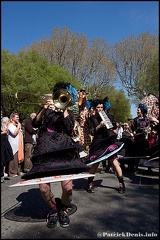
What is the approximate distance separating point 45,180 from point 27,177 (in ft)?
1.05

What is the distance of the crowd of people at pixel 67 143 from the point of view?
127 inches

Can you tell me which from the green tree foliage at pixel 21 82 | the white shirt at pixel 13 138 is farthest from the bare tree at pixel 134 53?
the white shirt at pixel 13 138

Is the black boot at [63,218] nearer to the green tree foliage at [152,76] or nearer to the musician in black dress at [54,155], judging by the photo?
the musician in black dress at [54,155]

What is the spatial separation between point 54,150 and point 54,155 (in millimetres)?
58

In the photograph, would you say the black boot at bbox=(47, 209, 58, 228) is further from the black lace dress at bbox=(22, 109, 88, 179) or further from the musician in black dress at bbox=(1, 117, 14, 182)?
the musician in black dress at bbox=(1, 117, 14, 182)

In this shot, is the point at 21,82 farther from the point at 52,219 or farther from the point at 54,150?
the point at 52,219

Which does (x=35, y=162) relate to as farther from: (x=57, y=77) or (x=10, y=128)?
(x=57, y=77)

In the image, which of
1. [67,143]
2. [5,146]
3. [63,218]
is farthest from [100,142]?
[5,146]

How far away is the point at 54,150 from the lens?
321 centimetres

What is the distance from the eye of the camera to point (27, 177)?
10.4 ft

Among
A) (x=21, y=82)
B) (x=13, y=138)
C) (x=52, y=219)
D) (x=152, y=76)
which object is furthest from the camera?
(x=21, y=82)

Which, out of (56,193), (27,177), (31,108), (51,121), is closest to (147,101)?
(56,193)

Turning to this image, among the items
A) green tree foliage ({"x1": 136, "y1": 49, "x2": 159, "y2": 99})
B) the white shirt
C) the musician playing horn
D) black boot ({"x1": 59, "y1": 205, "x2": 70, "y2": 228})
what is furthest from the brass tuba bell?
green tree foliage ({"x1": 136, "y1": 49, "x2": 159, "y2": 99})

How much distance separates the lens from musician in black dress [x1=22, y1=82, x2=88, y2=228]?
316 centimetres
